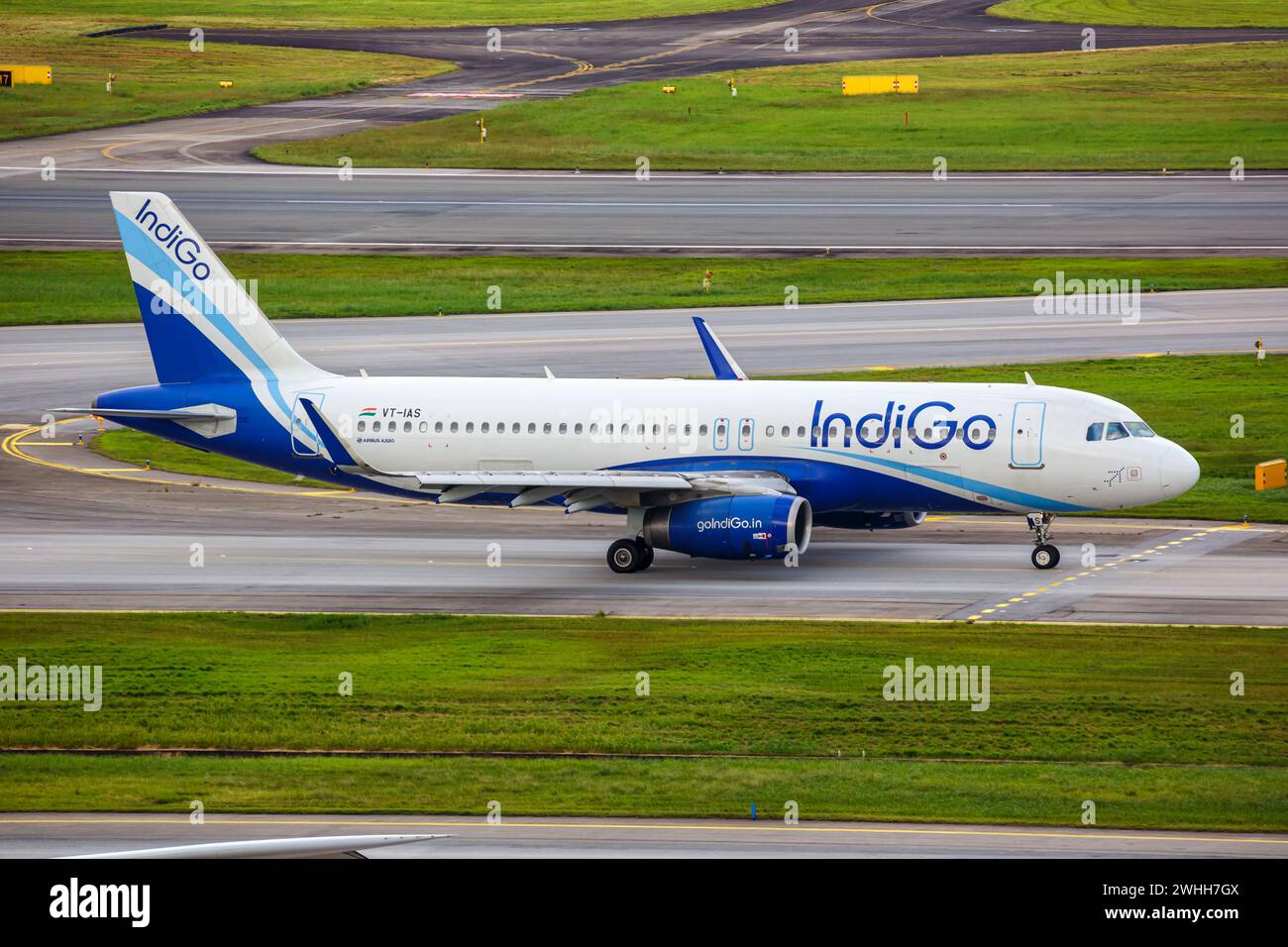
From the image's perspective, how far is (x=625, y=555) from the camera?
4525cm

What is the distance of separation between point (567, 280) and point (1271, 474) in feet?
130

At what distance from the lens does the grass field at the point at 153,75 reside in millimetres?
131250

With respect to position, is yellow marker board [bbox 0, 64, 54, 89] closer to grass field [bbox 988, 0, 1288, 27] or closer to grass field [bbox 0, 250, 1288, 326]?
grass field [bbox 0, 250, 1288, 326]

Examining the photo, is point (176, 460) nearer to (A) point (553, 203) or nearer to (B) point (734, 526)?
(B) point (734, 526)

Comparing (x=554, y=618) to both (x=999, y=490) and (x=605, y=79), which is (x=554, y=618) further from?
(x=605, y=79)

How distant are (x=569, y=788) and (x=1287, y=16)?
150 m

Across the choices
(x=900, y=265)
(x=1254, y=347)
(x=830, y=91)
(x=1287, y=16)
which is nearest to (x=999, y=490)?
(x=1254, y=347)

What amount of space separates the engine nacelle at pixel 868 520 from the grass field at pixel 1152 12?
12264cm

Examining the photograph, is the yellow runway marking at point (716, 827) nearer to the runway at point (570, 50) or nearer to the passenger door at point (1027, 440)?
the passenger door at point (1027, 440)

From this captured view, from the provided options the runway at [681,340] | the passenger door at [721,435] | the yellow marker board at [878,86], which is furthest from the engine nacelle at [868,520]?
the yellow marker board at [878,86]

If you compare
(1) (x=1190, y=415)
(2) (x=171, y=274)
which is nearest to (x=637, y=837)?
(2) (x=171, y=274)

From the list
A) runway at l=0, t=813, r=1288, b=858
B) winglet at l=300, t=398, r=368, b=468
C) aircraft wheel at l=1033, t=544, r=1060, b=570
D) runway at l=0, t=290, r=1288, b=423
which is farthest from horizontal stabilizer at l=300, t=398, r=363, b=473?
runway at l=0, t=290, r=1288, b=423

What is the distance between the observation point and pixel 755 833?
25.4 metres

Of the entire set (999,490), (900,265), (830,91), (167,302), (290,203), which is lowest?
(999,490)
